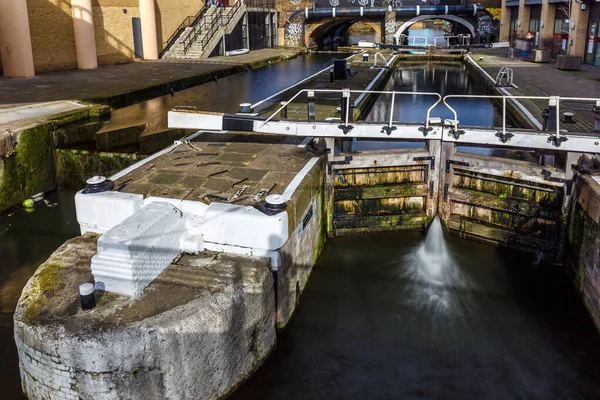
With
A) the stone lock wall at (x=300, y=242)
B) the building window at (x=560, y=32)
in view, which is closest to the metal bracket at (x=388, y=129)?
the stone lock wall at (x=300, y=242)

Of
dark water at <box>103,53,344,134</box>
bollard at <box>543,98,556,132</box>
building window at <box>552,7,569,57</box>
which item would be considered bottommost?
dark water at <box>103,53,344,134</box>

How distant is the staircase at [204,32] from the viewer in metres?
32.0

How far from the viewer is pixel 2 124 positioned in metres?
13.5

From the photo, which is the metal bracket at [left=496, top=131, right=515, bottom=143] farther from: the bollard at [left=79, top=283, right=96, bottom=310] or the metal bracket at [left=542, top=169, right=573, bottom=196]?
the bollard at [left=79, top=283, right=96, bottom=310]

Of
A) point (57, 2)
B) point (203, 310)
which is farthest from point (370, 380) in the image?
point (57, 2)

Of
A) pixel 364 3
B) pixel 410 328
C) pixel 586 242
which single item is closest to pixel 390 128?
pixel 410 328

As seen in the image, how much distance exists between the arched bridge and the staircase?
29.2 feet

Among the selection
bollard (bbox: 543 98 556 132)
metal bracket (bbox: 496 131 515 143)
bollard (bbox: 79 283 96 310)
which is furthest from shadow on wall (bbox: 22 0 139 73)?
bollard (bbox: 543 98 556 132)

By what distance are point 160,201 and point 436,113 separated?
46.6ft

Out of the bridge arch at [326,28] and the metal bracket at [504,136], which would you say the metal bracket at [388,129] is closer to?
the metal bracket at [504,136]

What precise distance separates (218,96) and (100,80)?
4.80 metres

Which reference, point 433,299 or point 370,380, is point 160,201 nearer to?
point 370,380

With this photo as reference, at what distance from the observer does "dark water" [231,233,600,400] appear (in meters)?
7.29

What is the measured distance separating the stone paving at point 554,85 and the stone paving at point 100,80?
1254 centimetres
